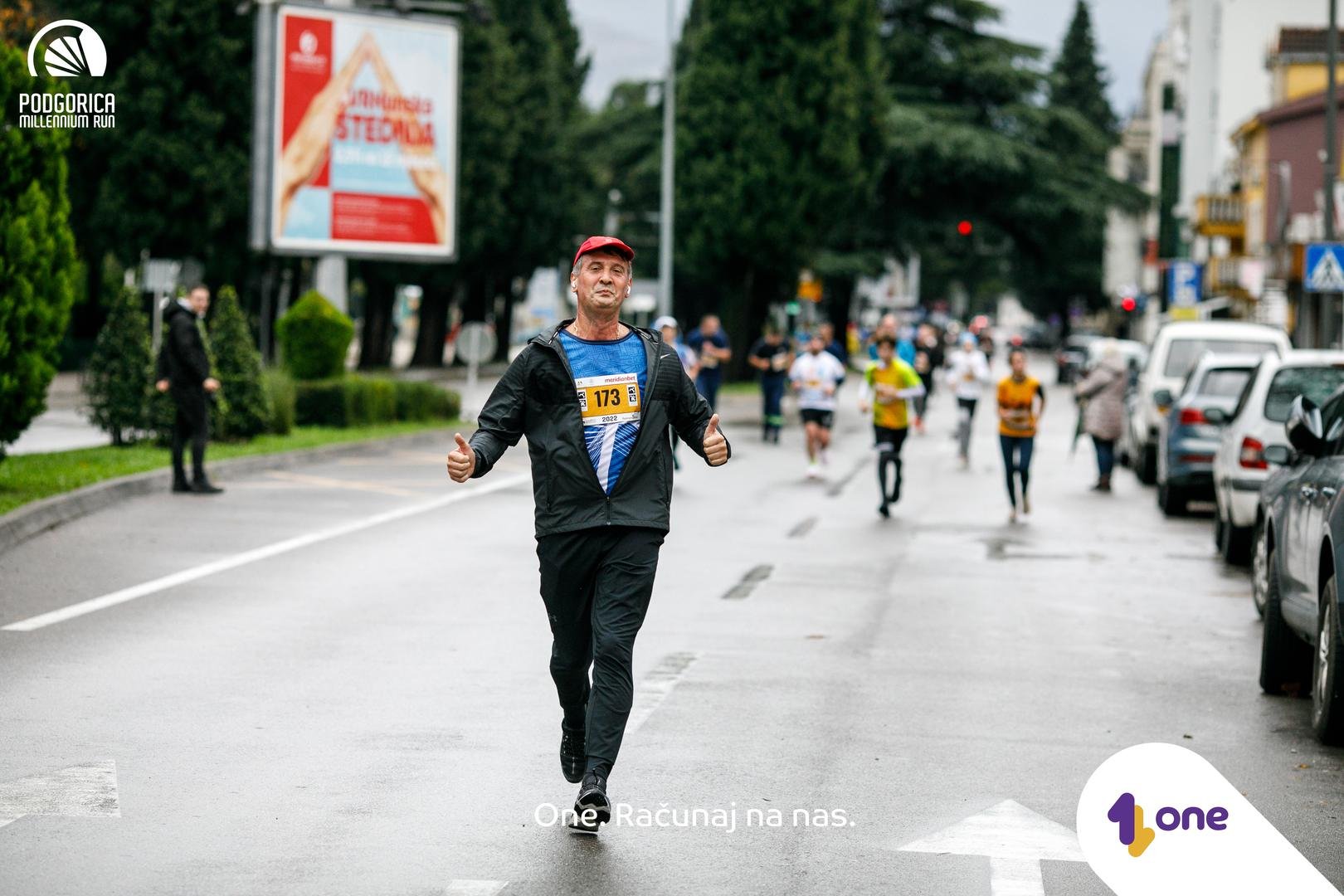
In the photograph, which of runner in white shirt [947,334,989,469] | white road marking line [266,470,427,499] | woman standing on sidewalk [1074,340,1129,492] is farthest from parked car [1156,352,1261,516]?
white road marking line [266,470,427,499]

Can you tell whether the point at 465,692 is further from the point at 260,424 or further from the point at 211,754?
the point at 260,424

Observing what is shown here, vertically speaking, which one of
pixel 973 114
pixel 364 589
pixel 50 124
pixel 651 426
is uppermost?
pixel 973 114

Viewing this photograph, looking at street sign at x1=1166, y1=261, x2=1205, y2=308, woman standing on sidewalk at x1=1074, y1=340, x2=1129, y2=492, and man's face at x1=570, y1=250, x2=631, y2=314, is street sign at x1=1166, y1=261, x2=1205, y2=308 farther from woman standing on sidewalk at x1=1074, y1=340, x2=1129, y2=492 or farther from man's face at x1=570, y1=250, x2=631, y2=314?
man's face at x1=570, y1=250, x2=631, y2=314

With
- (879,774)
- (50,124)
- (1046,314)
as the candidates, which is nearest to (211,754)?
(879,774)

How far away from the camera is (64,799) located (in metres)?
6.55

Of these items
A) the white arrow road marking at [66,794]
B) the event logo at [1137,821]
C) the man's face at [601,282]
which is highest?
the man's face at [601,282]

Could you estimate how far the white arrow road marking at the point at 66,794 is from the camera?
639 cm

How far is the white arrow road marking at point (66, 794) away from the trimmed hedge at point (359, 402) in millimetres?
21181

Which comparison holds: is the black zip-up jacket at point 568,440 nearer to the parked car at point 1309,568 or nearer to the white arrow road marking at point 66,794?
the white arrow road marking at point 66,794

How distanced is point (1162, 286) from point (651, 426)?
55769 mm

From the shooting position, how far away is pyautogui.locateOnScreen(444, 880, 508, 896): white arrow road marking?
220 inches

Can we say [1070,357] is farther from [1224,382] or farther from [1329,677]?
[1329,677]

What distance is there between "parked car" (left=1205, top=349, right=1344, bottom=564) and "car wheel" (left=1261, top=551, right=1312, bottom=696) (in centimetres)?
582

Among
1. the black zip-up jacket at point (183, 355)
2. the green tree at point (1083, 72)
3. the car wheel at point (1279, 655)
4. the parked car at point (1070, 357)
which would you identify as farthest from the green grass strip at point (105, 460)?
the green tree at point (1083, 72)
